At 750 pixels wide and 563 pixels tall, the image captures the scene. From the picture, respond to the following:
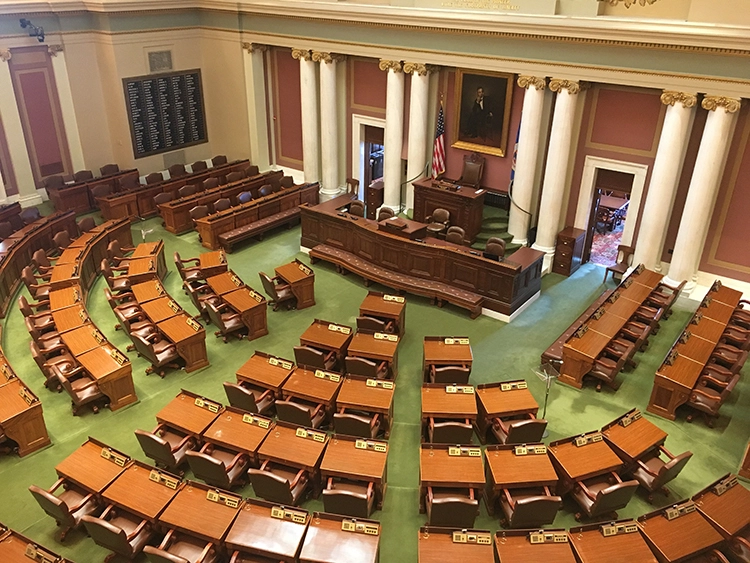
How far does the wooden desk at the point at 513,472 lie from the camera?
7.29 metres

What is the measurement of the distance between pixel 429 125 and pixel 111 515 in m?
12.0

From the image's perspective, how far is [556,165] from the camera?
13.5 metres

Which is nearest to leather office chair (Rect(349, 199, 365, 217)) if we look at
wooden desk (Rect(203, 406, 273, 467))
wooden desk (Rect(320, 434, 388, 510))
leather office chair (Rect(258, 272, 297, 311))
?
leather office chair (Rect(258, 272, 297, 311))

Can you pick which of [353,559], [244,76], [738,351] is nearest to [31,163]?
[244,76]

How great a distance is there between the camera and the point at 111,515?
23.2 feet

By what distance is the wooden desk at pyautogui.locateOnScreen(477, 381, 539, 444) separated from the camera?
8508 mm

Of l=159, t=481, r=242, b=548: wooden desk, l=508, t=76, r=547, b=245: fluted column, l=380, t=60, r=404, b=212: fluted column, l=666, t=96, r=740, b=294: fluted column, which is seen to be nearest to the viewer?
l=159, t=481, r=242, b=548: wooden desk

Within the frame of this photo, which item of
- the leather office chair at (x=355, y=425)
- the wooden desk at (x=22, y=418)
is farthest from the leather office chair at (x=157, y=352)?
the leather office chair at (x=355, y=425)

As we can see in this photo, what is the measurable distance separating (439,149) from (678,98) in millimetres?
5695

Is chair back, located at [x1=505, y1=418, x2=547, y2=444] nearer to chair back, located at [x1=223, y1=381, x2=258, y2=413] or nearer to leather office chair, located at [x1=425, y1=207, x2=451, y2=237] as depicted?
chair back, located at [x1=223, y1=381, x2=258, y2=413]

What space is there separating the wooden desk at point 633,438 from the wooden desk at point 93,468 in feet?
20.2

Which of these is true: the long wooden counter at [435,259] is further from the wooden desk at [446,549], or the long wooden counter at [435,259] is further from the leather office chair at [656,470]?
the wooden desk at [446,549]

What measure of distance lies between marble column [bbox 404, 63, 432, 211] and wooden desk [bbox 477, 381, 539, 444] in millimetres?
8273

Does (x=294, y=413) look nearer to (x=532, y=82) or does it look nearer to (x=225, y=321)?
(x=225, y=321)
